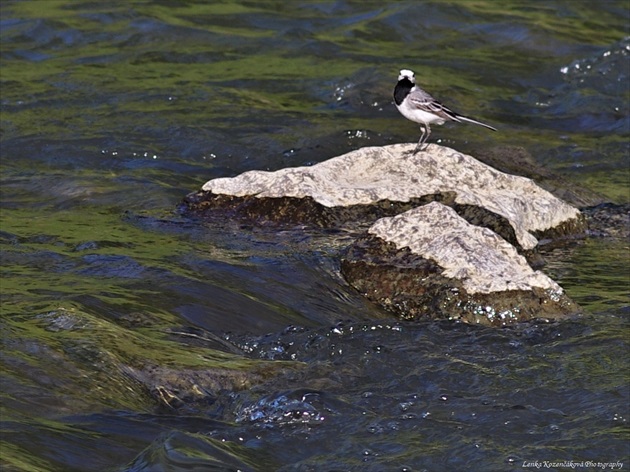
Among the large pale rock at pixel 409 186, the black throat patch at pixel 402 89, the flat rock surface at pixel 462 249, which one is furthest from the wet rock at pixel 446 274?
the black throat patch at pixel 402 89

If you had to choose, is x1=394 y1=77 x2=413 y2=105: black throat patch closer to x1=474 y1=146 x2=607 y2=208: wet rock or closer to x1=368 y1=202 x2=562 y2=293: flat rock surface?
x1=474 y1=146 x2=607 y2=208: wet rock

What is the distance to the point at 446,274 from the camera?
309 inches

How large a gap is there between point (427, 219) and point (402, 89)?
212 cm

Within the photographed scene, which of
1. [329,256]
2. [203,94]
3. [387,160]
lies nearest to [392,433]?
[329,256]

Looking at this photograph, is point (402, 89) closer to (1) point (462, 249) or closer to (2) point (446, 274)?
(1) point (462, 249)

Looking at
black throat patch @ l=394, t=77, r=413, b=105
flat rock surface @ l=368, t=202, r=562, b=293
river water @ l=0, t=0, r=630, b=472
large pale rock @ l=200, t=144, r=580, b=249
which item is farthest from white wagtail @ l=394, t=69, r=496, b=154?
flat rock surface @ l=368, t=202, r=562, b=293

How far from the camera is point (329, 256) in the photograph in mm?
8602

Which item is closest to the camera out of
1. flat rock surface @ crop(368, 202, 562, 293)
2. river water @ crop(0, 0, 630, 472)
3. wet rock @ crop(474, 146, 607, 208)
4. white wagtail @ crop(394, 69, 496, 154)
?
river water @ crop(0, 0, 630, 472)

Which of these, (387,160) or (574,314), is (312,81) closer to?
(387,160)

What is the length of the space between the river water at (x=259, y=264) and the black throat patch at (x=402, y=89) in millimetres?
1644

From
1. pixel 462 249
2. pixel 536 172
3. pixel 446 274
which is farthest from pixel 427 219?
pixel 536 172

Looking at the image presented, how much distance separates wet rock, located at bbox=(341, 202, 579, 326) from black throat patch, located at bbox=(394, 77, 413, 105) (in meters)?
1.92

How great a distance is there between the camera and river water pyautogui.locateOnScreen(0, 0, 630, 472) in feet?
19.4

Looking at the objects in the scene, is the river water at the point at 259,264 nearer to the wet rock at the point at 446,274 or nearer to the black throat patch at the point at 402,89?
the wet rock at the point at 446,274
